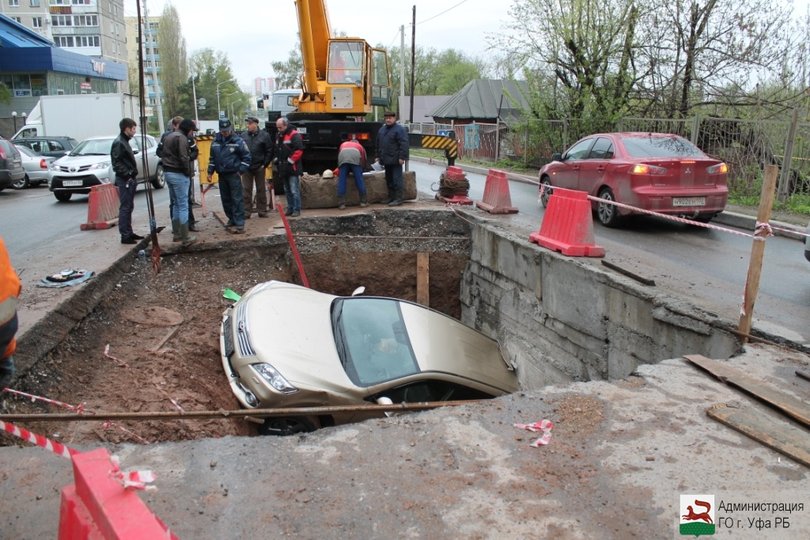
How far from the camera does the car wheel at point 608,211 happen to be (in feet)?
33.0


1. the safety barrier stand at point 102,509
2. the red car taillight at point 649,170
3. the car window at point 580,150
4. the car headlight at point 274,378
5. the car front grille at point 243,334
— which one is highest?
the car window at point 580,150

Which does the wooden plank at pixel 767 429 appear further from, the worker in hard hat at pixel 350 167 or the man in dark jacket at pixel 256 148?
the worker in hard hat at pixel 350 167

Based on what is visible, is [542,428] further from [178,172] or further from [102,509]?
[178,172]

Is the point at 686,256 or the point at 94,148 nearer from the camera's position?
the point at 686,256

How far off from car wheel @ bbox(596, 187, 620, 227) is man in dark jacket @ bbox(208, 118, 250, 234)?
5.94 meters

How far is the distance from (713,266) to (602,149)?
3637 millimetres

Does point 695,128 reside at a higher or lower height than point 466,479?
higher

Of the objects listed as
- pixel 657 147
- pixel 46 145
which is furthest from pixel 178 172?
pixel 46 145

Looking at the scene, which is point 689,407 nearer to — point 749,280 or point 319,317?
point 749,280

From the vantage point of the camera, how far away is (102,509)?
1.86m

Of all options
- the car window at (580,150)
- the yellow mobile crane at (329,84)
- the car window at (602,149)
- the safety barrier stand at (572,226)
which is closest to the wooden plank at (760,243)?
the safety barrier stand at (572,226)

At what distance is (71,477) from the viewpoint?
308 centimetres

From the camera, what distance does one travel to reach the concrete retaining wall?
5.61 metres

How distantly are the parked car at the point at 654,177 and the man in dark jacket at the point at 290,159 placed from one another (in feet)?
14.2
